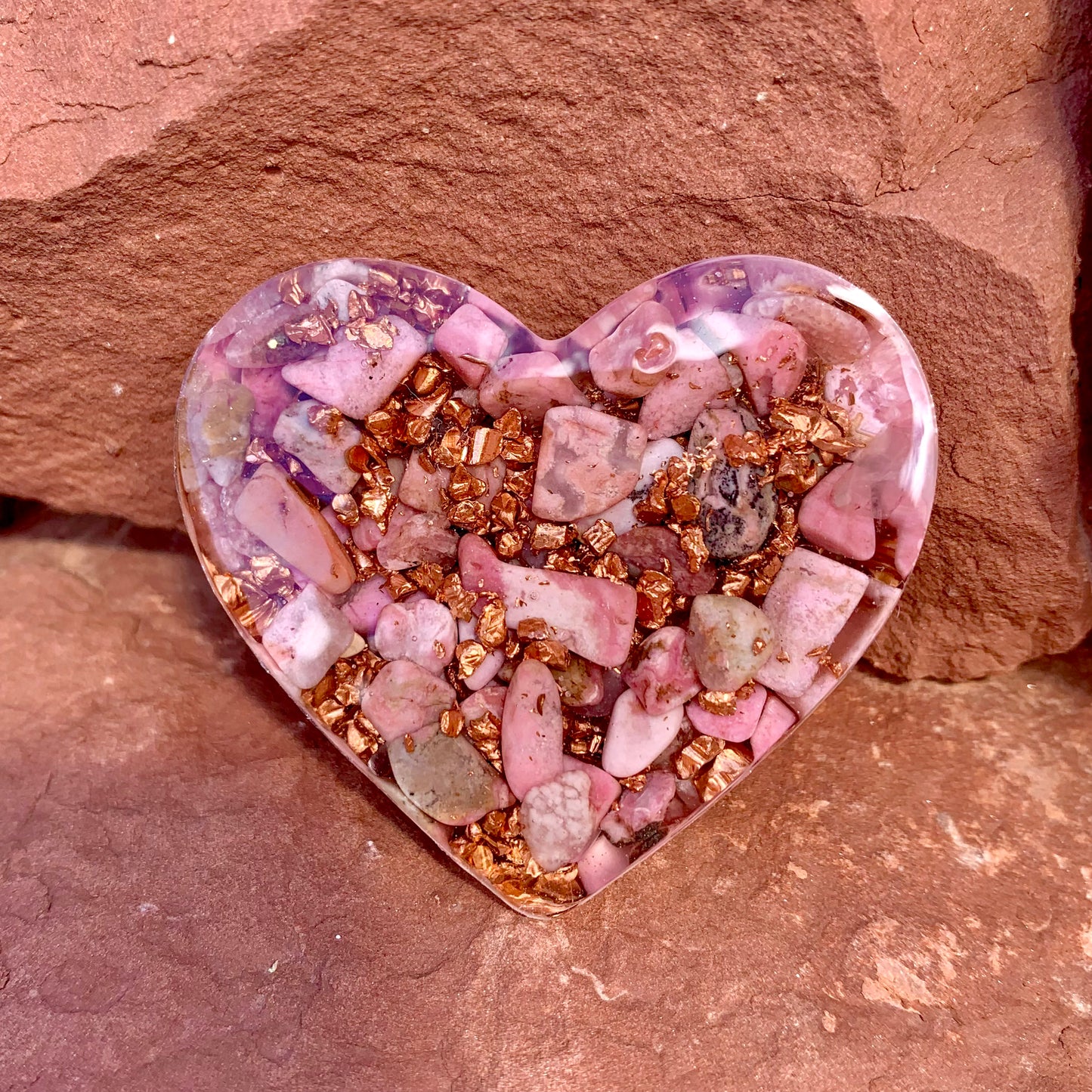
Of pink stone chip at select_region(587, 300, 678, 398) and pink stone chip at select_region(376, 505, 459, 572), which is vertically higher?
pink stone chip at select_region(587, 300, 678, 398)

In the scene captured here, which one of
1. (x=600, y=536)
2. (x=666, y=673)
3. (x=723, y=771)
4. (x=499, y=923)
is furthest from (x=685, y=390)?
(x=499, y=923)

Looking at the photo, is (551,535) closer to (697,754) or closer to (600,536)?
(600,536)

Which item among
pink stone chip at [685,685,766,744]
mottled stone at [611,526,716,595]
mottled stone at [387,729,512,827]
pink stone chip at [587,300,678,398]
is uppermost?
pink stone chip at [587,300,678,398]

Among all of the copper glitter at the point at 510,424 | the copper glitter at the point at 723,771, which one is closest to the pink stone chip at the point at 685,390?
the copper glitter at the point at 510,424

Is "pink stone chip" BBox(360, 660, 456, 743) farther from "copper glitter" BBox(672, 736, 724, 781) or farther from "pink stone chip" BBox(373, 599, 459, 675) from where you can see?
"copper glitter" BBox(672, 736, 724, 781)

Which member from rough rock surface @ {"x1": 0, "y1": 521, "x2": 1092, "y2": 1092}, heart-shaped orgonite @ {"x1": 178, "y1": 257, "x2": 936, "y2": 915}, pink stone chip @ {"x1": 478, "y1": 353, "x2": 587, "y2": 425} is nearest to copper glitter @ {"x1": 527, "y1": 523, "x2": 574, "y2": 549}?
heart-shaped orgonite @ {"x1": 178, "y1": 257, "x2": 936, "y2": 915}

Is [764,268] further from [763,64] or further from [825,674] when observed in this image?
[825,674]

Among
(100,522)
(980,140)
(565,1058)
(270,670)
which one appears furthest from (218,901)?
(980,140)
